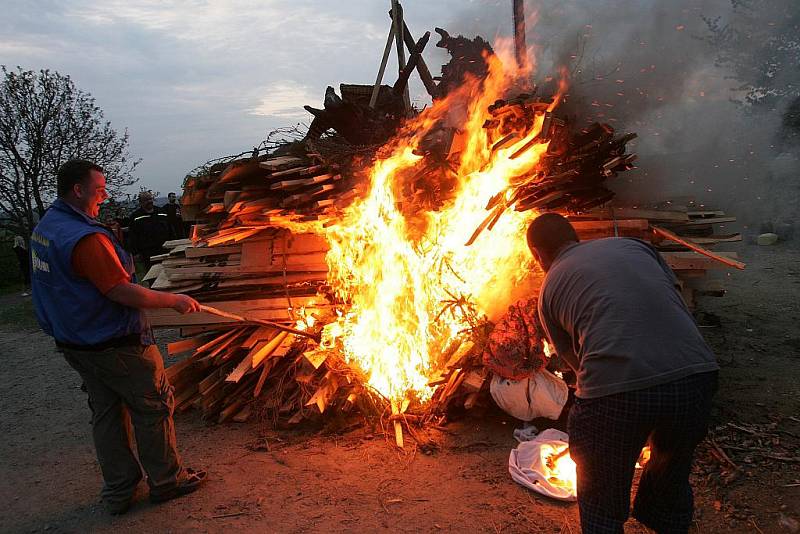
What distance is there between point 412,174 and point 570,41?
581 cm

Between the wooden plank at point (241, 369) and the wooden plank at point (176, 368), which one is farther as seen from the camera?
the wooden plank at point (176, 368)

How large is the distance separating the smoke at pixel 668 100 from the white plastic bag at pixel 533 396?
8.24 feet

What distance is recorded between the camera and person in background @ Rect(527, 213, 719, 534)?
97.3 inches

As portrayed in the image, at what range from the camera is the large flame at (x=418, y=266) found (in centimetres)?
516

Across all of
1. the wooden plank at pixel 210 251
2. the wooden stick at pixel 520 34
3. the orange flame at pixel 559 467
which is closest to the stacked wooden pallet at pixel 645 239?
the orange flame at pixel 559 467

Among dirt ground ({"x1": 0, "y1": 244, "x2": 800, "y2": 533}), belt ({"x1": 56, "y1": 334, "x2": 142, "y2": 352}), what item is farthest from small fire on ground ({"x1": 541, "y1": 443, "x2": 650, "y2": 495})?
belt ({"x1": 56, "y1": 334, "x2": 142, "y2": 352})

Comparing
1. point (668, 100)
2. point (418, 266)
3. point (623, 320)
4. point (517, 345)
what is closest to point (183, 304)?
point (418, 266)

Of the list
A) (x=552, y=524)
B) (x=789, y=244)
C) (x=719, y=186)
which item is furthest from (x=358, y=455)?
(x=789, y=244)

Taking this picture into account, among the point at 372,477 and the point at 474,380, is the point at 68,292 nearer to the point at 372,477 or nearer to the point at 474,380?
the point at 372,477

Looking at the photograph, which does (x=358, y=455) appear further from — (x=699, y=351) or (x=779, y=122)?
(x=779, y=122)

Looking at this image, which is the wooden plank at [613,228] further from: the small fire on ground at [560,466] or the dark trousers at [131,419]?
the dark trousers at [131,419]

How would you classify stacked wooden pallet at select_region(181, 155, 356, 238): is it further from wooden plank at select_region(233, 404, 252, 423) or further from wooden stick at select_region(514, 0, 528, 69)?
wooden stick at select_region(514, 0, 528, 69)

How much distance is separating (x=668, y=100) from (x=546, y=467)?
8.65 metres

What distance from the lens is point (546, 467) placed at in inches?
157
